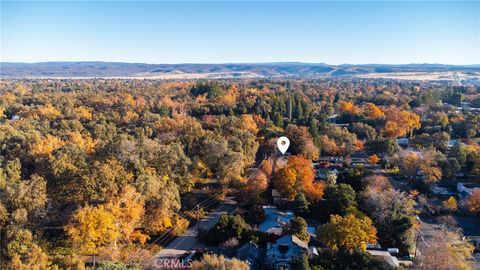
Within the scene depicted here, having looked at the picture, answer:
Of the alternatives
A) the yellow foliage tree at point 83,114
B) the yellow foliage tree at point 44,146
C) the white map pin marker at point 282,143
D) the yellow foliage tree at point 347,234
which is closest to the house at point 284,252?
the yellow foliage tree at point 347,234

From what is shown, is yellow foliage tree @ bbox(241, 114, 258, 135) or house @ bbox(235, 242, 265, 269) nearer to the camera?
house @ bbox(235, 242, 265, 269)

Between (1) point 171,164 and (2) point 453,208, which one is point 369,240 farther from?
(1) point 171,164

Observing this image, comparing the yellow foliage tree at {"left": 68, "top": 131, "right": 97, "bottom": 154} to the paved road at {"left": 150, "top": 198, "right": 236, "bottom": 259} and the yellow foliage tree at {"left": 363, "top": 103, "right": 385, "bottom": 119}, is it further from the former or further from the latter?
the yellow foliage tree at {"left": 363, "top": 103, "right": 385, "bottom": 119}

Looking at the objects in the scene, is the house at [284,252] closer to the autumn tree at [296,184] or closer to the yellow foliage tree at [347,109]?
the autumn tree at [296,184]

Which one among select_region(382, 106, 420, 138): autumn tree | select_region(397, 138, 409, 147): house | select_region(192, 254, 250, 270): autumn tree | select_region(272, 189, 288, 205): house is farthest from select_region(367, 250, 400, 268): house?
select_region(382, 106, 420, 138): autumn tree

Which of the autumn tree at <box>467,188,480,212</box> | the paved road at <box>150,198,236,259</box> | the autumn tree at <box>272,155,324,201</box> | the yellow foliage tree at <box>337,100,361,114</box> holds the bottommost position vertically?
the paved road at <box>150,198,236,259</box>

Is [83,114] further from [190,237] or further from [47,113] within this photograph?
[190,237]

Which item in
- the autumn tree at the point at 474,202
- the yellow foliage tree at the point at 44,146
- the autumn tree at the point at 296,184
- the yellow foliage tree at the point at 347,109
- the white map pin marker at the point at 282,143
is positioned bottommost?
the autumn tree at the point at 474,202
